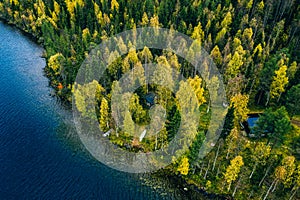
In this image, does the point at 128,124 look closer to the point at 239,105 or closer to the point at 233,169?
the point at 233,169

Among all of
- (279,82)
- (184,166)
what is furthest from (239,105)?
(184,166)

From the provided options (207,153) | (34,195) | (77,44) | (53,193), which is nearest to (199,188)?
(207,153)

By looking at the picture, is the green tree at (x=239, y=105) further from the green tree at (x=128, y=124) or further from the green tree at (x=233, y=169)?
the green tree at (x=128, y=124)

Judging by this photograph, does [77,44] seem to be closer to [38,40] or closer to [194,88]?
[38,40]

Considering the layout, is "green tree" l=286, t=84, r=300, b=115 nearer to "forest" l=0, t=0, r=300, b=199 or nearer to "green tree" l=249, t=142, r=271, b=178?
"forest" l=0, t=0, r=300, b=199

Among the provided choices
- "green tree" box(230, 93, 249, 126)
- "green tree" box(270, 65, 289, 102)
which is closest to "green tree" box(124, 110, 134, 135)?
"green tree" box(230, 93, 249, 126)

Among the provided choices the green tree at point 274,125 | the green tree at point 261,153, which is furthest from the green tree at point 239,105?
the green tree at point 261,153
